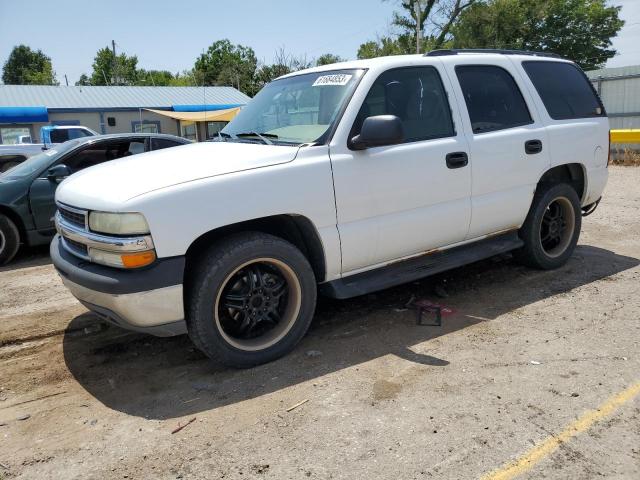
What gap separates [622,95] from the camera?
18.0 metres

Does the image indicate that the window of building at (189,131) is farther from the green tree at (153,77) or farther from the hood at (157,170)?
the green tree at (153,77)

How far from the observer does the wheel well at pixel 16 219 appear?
670 cm

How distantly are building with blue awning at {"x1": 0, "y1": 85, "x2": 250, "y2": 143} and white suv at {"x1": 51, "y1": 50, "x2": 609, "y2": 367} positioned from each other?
24.6 metres

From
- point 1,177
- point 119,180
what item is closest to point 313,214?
point 119,180

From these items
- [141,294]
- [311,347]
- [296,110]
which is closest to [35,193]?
[296,110]

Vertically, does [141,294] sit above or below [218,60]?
below

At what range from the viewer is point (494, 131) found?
447cm

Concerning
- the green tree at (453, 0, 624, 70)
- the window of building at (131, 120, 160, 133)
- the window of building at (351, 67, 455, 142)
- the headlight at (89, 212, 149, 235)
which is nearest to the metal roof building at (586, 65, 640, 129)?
the window of building at (351, 67, 455, 142)

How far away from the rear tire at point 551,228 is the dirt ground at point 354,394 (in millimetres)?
365

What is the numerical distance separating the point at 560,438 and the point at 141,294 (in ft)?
7.75

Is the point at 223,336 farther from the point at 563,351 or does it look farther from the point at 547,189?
the point at 547,189

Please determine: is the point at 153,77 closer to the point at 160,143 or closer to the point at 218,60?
the point at 218,60

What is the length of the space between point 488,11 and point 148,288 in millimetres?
42494

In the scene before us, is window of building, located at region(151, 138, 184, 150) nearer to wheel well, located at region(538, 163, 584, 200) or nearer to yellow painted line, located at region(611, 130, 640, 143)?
wheel well, located at region(538, 163, 584, 200)
